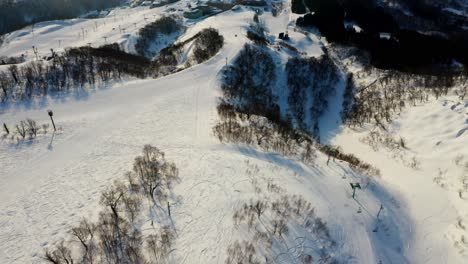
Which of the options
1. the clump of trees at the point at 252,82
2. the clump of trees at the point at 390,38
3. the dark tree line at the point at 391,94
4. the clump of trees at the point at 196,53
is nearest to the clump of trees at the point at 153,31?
the clump of trees at the point at 196,53

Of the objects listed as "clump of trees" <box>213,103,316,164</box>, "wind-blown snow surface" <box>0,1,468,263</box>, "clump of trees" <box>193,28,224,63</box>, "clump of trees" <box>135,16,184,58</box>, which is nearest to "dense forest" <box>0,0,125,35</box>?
"clump of trees" <box>135,16,184,58</box>

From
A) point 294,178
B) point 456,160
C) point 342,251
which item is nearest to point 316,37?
point 456,160

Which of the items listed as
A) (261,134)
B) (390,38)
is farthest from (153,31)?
(261,134)

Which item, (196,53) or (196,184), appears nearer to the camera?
(196,184)

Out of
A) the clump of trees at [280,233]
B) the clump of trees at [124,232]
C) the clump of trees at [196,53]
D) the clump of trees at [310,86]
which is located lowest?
the clump of trees at [310,86]

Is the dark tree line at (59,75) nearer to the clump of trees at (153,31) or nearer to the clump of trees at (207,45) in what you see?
the clump of trees at (207,45)

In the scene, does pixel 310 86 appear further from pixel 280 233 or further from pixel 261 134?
pixel 280 233

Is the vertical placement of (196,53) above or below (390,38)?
below
